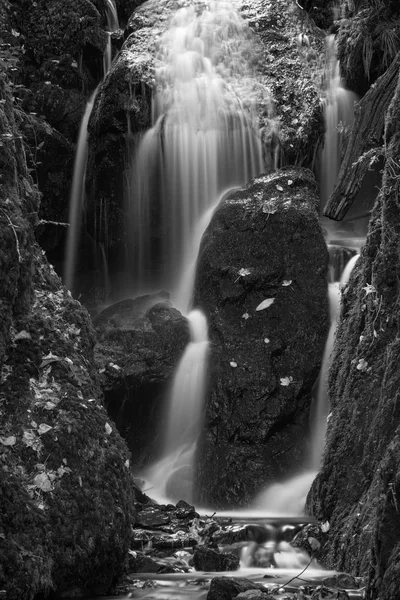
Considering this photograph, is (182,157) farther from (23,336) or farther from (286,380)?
(23,336)

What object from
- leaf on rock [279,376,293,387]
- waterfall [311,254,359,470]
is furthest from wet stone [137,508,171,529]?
leaf on rock [279,376,293,387]

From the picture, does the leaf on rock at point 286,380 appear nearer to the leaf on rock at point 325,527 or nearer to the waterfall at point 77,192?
the leaf on rock at point 325,527

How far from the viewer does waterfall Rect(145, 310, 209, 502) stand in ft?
31.2

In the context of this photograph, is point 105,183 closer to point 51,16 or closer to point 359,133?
point 51,16

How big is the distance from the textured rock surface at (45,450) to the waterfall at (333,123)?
7373 millimetres

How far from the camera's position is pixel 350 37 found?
12.4 metres

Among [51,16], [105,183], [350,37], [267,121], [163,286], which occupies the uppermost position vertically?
[51,16]

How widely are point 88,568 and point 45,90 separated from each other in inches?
416

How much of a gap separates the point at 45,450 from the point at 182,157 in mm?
8193

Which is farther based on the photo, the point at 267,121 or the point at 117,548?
the point at 267,121

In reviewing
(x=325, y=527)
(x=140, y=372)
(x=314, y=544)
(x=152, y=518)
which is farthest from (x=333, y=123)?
(x=314, y=544)

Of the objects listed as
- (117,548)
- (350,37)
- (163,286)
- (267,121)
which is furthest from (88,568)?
(350,37)

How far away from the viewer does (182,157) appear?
40.7 feet

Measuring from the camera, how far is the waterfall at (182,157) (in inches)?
486
